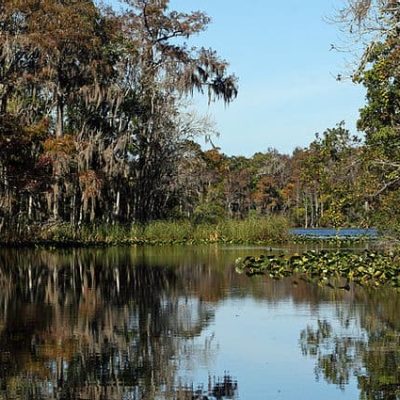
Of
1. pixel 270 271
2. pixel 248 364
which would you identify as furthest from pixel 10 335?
pixel 270 271

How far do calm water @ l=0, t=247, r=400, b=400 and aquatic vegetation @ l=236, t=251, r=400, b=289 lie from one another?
988mm

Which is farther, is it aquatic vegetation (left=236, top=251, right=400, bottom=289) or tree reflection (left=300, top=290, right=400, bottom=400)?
aquatic vegetation (left=236, top=251, right=400, bottom=289)

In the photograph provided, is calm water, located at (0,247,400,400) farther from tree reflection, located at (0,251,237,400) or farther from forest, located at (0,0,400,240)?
forest, located at (0,0,400,240)

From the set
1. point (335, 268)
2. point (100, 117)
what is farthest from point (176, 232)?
point (335, 268)

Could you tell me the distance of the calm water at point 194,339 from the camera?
291 inches

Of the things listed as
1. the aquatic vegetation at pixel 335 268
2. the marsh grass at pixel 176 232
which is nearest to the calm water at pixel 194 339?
the aquatic vegetation at pixel 335 268

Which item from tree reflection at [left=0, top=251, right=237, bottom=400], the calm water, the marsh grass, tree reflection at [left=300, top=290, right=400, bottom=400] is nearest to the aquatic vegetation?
the calm water

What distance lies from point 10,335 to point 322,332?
3814mm

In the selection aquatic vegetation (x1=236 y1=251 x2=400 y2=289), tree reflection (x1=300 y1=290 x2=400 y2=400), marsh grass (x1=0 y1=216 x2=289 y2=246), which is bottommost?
tree reflection (x1=300 y1=290 x2=400 y2=400)

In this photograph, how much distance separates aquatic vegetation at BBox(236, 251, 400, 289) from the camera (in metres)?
16.9

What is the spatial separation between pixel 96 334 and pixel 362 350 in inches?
127

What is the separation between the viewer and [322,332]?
10438mm

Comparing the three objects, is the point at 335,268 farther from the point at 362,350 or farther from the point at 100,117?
the point at 100,117

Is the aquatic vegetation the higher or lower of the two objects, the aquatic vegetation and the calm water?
the higher
